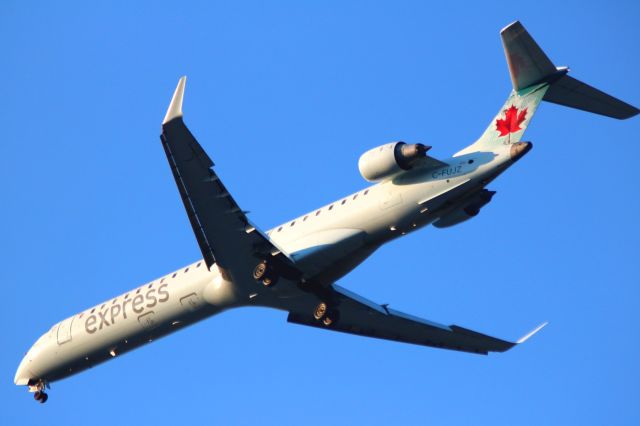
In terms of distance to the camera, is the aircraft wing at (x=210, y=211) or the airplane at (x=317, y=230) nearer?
the aircraft wing at (x=210, y=211)

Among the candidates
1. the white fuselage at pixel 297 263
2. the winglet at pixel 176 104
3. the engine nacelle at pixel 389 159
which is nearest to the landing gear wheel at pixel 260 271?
the white fuselage at pixel 297 263

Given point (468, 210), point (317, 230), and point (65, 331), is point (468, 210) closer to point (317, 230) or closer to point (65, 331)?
point (317, 230)

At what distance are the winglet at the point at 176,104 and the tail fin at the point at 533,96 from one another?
825 centimetres

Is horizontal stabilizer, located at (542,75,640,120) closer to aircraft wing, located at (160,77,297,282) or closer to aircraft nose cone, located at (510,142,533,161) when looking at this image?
aircraft nose cone, located at (510,142,533,161)

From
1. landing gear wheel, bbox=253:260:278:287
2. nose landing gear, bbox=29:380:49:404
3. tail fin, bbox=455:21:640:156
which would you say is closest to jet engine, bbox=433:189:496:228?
tail fin, bbox=455:21:640:156

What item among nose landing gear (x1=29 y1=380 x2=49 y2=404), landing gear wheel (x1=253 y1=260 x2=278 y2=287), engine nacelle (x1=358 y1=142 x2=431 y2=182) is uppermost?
nose landing gear (x1=29 y1=380 x2=49 y2=404)

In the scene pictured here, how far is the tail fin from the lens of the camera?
95.5 feet

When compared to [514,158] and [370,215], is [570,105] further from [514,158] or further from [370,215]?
[370,215]

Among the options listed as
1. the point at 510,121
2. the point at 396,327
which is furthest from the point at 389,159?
the point at 396,327

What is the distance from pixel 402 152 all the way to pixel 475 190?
232 cm

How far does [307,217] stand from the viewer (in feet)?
105

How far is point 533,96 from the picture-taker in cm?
2964

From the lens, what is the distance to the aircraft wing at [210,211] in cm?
2738

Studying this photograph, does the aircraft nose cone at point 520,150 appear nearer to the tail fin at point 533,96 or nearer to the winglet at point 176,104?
the tail fin at point 533,96
